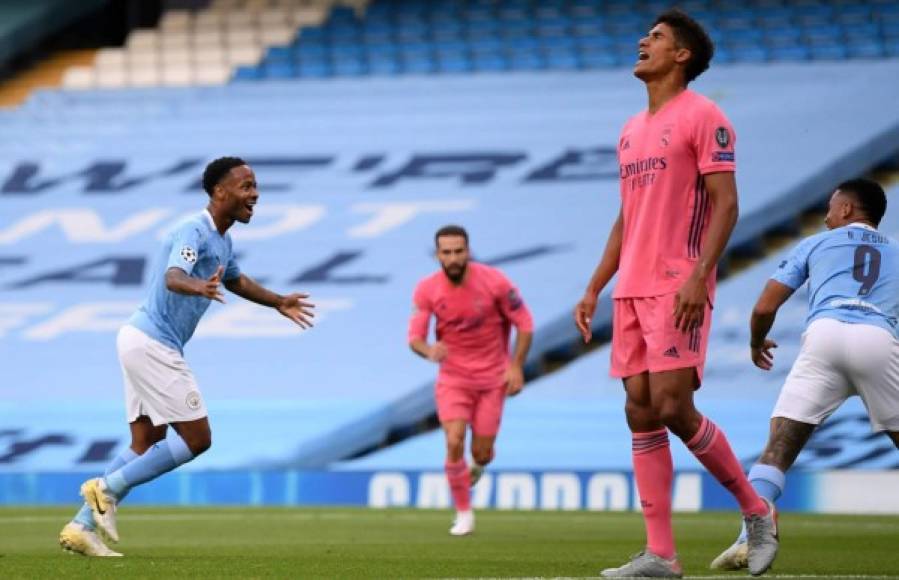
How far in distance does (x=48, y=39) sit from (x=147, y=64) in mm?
2571

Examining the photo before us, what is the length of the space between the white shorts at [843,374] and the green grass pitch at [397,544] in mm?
766

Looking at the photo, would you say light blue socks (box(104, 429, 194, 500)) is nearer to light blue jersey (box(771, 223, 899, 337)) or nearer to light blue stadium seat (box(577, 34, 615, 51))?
light blue jersey (box(771, 223, 899, 337))

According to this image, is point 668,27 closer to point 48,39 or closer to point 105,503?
point 105,503

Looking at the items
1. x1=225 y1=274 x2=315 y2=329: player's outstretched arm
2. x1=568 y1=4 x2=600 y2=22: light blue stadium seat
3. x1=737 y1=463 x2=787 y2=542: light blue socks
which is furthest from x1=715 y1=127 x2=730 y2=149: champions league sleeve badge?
x1=568 y1=4 x2=600 y2=22: light blue stadium seat

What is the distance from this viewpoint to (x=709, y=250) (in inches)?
282

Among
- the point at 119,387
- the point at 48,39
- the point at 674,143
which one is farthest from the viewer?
the point at 48,39

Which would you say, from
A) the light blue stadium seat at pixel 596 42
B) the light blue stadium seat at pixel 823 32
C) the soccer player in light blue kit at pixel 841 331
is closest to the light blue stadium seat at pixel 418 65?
the light blue stadium seat at pixel 596 42

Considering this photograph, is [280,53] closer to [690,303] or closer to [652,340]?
[652,340]

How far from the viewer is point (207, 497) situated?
724 inches

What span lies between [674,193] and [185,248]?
2.82 m

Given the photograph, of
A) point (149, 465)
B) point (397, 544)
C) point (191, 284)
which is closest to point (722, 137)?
point (191, 284)

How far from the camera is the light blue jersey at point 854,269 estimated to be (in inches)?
338

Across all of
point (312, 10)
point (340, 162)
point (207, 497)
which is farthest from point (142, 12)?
point (207, 497)

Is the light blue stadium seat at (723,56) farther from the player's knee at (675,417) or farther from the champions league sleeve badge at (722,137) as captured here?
the player's knee at (675,417)
